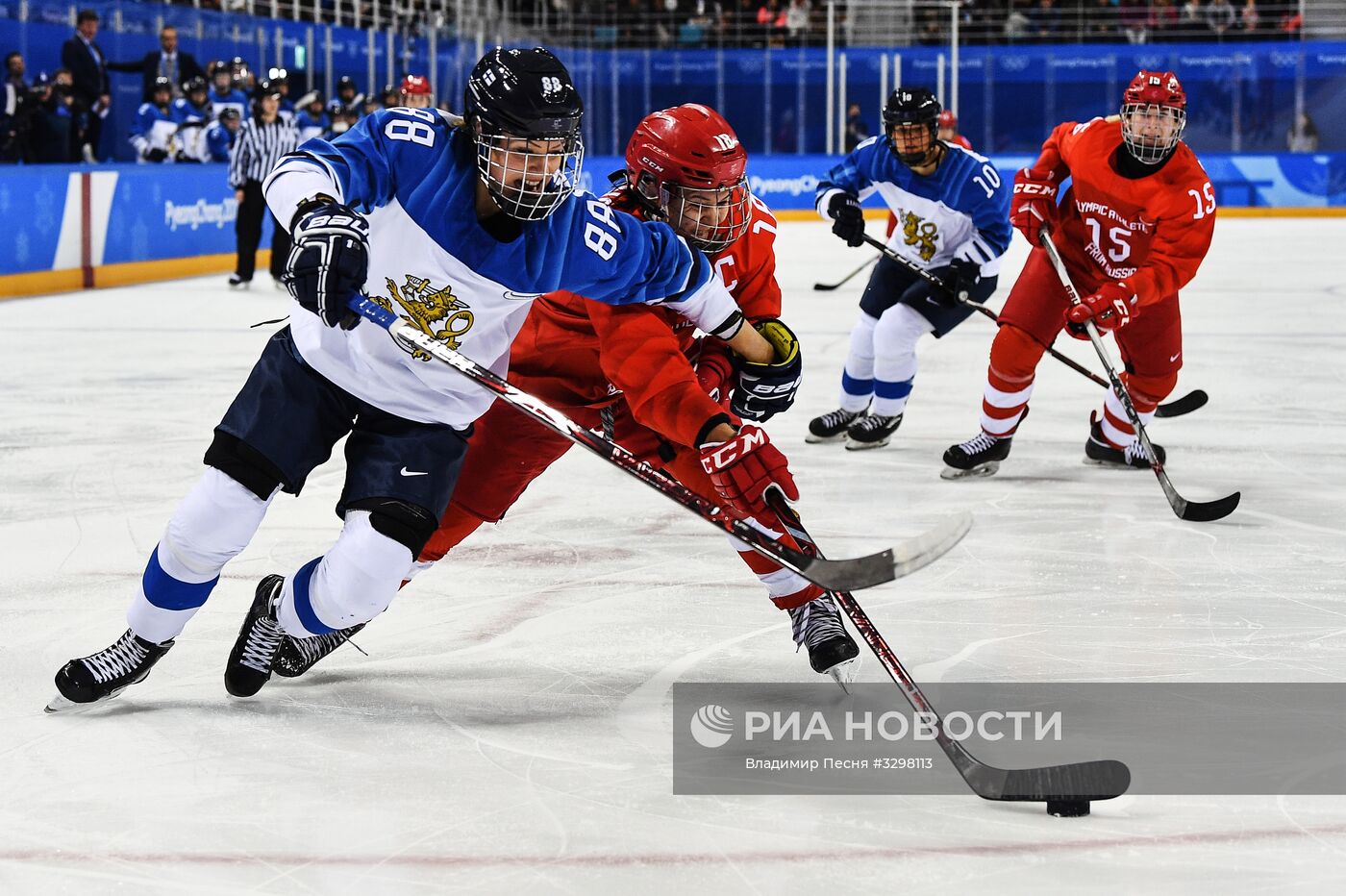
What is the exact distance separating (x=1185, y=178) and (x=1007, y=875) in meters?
3.05

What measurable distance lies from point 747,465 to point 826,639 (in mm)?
355

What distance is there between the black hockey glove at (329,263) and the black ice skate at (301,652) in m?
0.68

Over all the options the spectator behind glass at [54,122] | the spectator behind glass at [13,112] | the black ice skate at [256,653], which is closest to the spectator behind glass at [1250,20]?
the spectator behind glass at [54,122]

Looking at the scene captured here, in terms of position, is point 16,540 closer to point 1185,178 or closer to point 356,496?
point 356,496

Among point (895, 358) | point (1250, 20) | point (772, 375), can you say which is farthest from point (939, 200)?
point (1250, 20)

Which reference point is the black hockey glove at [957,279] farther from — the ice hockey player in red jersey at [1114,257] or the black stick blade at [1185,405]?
the black stick blade at [1185,405]

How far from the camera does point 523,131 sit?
221cm

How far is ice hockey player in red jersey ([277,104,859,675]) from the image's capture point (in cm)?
247

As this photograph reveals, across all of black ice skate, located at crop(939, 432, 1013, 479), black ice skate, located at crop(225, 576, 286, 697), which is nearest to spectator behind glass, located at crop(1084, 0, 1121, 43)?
black ice skate, located at crop(939, 432, 1013, 479)

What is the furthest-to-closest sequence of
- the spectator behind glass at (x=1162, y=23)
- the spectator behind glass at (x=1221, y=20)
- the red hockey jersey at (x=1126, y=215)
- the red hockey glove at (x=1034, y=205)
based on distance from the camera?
1. the spectator behind glass at (x=1162, y=23)
2. the spectator behind glass at (x=1221, y=20)
3. the red hockey glove at (x=1034, y=205)
4. the red hockey jersey at (x=1126, y=215)

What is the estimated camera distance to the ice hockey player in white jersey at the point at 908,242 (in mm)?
5035

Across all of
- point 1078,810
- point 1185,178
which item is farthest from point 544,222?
point 1185,178

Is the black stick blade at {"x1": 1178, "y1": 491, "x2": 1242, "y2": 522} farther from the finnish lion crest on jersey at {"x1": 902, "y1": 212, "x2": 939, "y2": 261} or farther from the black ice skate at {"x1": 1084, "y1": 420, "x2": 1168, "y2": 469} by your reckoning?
the finnish lion crest on jersey at {"x1": 902, "y1": 212, "x2": 939, "y2": 261}

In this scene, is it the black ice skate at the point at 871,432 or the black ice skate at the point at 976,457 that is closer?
the black ice skate at the point at 976,457
